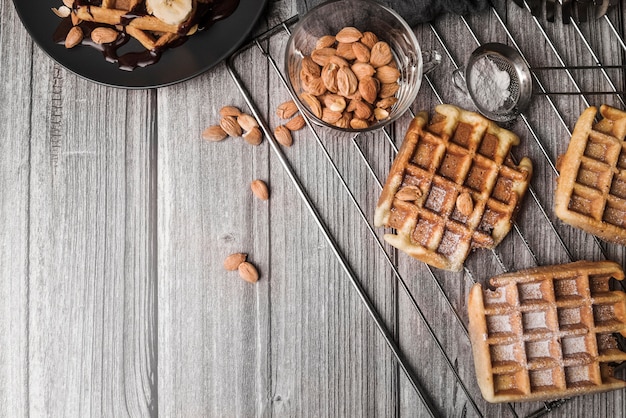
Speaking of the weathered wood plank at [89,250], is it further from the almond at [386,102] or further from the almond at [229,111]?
the almond at [386,102]

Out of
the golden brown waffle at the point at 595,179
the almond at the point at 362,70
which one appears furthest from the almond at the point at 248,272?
the golden brown waffle at the point at 595,179

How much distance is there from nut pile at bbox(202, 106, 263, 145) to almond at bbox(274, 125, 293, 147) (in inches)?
1.7

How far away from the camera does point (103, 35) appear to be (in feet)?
4.48

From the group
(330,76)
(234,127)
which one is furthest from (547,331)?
(234,127)

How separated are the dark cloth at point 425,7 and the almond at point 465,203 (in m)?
0.45

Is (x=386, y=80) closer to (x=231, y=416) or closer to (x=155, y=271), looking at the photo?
(x=155, y=271)

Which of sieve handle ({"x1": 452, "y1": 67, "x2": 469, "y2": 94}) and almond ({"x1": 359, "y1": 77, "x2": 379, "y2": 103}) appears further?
sieve handle ({"x1": 452, "y1": 67, "x2": 469, "y2": 94})

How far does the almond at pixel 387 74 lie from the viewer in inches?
54.4

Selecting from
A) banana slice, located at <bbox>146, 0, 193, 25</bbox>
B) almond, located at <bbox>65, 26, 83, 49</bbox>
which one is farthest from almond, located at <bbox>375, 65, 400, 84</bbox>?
almond, located at <bbox>65, 26, 83, 49</bbox>

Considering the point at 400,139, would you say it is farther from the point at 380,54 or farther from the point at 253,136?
the point at 253,136

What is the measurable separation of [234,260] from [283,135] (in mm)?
330

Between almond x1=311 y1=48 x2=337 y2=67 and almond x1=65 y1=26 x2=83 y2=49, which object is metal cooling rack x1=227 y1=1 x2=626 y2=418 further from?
almond x1=65 y1=26 x2=83 y2=49

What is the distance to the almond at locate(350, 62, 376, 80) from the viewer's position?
4.47 feet

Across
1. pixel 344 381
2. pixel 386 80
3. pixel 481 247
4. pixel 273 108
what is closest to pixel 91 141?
pixel 273 108
